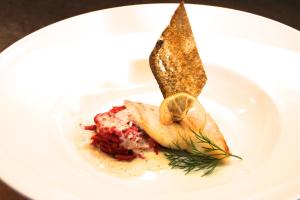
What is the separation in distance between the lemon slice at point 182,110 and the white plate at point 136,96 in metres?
0.18

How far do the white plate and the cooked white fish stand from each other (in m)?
0.11

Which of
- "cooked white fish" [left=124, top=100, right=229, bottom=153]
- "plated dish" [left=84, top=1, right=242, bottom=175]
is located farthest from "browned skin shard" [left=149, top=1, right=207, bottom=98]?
"cooked white fish" [left=124, top=100, right=229, bottom=153]

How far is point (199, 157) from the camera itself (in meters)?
1.79

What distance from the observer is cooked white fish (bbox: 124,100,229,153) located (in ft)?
5.98

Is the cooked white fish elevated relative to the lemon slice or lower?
lower

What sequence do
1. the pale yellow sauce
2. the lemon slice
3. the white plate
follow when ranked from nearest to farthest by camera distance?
1. the white plate
2. the pale yellow sauce
3. the lemon slice

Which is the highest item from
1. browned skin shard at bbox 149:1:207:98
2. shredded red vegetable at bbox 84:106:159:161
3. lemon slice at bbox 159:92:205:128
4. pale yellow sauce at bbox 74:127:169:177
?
browned skin shard at bbox 149:1:207:98

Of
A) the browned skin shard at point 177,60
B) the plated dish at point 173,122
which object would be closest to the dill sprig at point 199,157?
the plated dish at point 173,122

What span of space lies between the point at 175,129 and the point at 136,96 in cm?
37

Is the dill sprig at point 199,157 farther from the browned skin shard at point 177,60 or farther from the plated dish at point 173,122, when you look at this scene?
the browned skin shard at point 177,60

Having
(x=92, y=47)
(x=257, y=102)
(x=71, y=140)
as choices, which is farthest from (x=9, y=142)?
(x=257, y=102)

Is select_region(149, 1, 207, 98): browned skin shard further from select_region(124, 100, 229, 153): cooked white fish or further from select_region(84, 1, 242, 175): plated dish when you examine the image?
select_region(124, 100, 229, 153): cooked white fish

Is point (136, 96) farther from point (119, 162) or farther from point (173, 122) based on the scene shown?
point (119, 162)

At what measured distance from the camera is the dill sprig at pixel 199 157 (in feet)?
5.71
